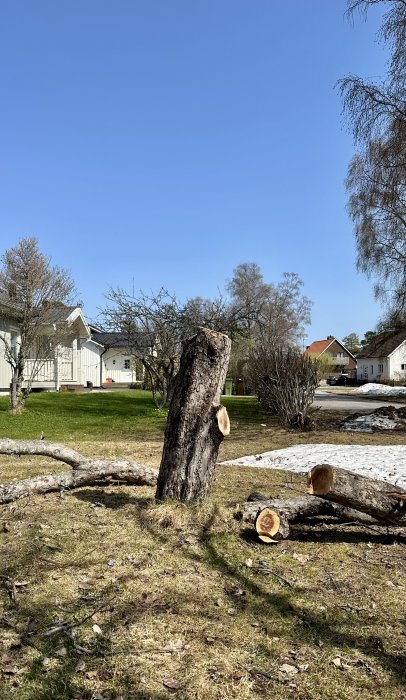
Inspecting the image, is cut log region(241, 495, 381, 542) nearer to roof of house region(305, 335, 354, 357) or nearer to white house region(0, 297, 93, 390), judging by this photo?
white house region(0, 297, 93, 390)

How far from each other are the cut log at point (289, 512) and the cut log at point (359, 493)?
33cm

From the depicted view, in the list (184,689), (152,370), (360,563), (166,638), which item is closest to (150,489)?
(360,563)

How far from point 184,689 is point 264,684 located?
35 centimetres

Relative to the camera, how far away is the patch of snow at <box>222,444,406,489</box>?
7.46 meters

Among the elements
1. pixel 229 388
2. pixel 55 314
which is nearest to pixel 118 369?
pixel 229 388

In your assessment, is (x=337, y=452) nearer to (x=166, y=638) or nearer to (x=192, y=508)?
(x=192, y=508)

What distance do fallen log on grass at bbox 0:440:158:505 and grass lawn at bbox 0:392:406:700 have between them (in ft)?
0.41

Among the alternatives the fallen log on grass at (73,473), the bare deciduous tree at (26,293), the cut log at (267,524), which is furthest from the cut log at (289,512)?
the bare deciduous tree at (26,293)

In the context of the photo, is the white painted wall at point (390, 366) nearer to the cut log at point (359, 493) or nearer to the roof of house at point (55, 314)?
the roof of house at point (55, 314)

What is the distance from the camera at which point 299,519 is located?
4.62 metres

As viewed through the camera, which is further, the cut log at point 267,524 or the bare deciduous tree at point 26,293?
the bare deciduous tree at point 26,293

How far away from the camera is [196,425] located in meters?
4.59

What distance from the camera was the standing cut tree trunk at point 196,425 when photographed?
4.58 metres

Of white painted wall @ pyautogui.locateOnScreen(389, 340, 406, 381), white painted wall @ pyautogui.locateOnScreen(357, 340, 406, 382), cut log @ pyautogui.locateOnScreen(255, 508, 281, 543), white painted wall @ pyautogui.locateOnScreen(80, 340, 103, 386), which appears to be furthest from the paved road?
white painted wall @ pyautogui.locateOnScreen(389, 340, 406, 381)
